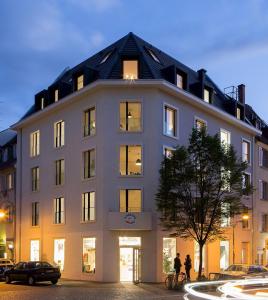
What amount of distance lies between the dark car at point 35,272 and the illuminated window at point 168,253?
7057mm

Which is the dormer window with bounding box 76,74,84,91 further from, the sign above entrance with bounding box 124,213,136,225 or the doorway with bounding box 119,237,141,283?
the doorway with bounding box 119,237,141,283

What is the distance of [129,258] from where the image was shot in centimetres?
3697

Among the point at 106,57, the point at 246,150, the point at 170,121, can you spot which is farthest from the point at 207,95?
the point at 106,57

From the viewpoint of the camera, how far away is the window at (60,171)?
140 ft

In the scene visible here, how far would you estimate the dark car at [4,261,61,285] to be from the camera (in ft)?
111

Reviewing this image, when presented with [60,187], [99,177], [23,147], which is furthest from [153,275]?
[23,147]

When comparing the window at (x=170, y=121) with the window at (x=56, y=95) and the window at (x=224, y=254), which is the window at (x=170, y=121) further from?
the window at (x=224, y=254)

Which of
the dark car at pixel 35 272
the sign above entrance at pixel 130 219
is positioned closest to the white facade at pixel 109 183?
the sign above entrance at pixel 130 219

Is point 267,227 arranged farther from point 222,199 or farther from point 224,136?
point 222,199

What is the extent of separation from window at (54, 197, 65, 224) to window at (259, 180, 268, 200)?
1928 centimetres

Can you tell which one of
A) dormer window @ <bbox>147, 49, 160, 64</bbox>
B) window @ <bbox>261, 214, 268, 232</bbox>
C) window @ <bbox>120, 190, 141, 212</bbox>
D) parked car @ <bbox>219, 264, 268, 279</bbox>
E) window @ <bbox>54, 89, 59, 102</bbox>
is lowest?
parked car @ <bbox>219, 264, 268, 279</bbox>

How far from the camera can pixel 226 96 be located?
52.0 meters

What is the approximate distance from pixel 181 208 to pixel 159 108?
23.2 feet

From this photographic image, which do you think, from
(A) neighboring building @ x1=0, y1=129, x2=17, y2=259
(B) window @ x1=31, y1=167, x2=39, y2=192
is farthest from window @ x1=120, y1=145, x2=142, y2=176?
(A) neighboring building @ x1=0, y1=129, x2=17, y2=259
